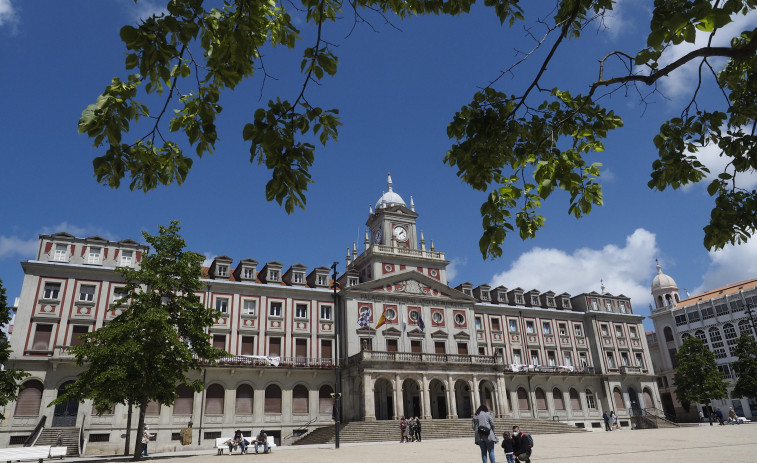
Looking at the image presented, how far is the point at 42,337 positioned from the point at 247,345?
14.0 metres

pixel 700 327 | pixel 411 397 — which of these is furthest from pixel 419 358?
pixel 700 327

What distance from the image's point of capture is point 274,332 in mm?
40000

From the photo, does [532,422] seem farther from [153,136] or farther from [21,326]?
[153,136]

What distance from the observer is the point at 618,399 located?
167ft

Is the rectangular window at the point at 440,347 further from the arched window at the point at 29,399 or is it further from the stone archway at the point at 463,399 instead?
the arched window at the point at 29,399

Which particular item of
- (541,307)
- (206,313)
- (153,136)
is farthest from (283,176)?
(541,307)

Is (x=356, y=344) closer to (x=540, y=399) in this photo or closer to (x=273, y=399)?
(x=273, y=399)

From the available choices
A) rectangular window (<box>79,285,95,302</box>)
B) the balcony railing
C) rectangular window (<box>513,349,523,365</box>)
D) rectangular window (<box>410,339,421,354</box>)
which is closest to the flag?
the balcony railing

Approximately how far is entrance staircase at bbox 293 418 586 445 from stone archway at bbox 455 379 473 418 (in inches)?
223

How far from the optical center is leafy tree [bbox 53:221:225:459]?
2183cm

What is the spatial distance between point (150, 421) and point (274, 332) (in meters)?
10.8

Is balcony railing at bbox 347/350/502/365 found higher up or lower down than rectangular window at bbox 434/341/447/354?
lower down

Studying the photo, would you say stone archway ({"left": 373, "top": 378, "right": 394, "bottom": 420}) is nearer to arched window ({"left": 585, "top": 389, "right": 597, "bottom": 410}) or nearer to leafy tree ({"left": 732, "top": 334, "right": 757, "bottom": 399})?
arched window ({"left": 585, "top": 389, "right": 597, "bottom": 410})

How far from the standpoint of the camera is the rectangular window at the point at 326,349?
4112 cm
